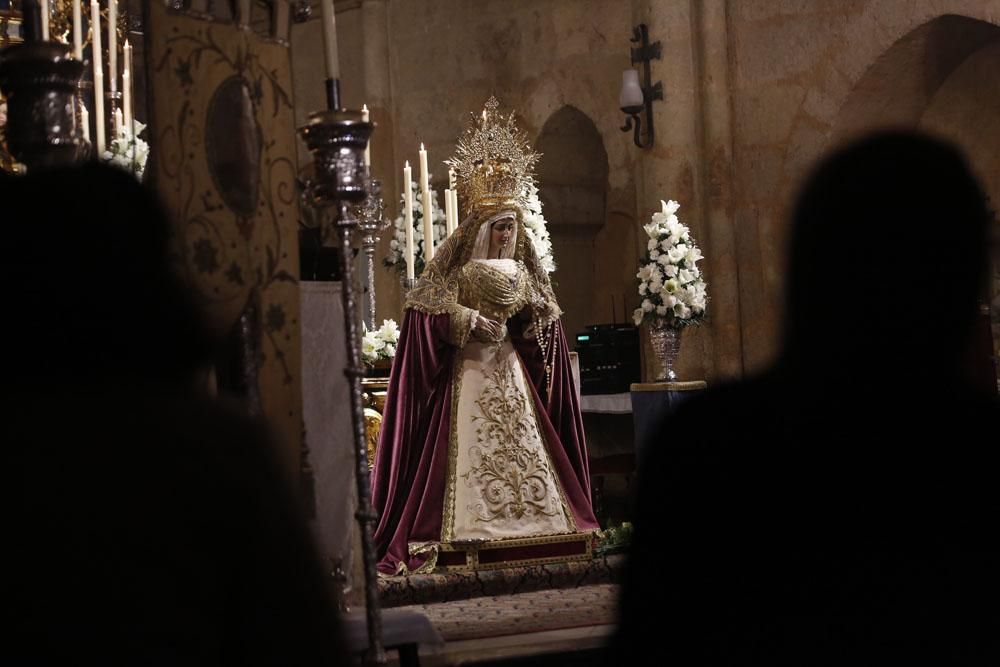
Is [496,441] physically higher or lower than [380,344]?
lower

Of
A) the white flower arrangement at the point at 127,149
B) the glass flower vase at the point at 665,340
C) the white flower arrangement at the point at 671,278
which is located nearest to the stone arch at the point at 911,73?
the white flower arrangement at the point at 671,278

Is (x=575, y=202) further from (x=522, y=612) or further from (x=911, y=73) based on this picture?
(x=522, y=612)

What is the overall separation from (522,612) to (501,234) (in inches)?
75.1

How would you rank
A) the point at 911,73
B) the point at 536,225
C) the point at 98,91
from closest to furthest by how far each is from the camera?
the point at 98,91 → the point at 536,225 → the point at 911,73

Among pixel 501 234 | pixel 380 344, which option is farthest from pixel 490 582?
pixel 501 234

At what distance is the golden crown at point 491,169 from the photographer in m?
6.79

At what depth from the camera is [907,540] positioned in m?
1.68

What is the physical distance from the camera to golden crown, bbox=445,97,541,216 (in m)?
6.79

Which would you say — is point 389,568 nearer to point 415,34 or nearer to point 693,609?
point 693,609

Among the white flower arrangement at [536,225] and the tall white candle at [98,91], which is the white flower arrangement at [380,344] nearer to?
the white flower arrangement at [536,225]

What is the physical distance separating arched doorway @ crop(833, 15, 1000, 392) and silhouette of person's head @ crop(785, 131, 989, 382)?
7006 mm

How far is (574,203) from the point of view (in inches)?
463

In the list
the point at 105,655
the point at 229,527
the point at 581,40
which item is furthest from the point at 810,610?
the point at 581,40

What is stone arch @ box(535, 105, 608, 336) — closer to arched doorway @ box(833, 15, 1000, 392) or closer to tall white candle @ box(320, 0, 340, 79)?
arched doorway @ box(833, 15, 1000, 392)
